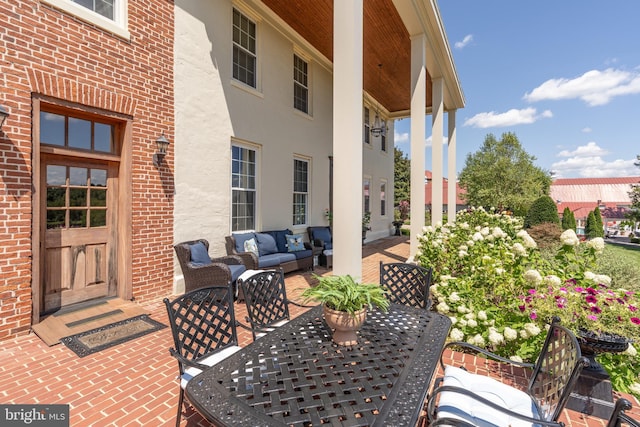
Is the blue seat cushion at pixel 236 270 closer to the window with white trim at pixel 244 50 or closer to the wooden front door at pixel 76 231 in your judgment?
the wooden front door at pixel 76 231

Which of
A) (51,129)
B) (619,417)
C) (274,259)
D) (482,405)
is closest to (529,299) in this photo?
(482,405)

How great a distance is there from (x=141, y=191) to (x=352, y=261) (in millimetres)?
3442

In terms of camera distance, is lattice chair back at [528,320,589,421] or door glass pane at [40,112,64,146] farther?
door glass pane at [40,112,64,146]

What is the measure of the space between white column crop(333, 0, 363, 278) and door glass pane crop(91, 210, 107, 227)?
348 centimetres

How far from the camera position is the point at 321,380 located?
152 cm

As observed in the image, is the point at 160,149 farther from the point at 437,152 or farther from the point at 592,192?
the point at 592,192

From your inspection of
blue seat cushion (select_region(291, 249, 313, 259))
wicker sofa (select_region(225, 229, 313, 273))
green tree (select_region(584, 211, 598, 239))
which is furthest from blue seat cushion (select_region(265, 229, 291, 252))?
green tree (select_region(584, 211, 598, 239))

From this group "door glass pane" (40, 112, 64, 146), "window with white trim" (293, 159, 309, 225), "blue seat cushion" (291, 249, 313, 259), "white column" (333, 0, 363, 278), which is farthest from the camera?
"window with white trim" (293, 159, 309, 225)

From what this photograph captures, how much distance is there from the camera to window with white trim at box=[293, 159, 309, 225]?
26.8 ft

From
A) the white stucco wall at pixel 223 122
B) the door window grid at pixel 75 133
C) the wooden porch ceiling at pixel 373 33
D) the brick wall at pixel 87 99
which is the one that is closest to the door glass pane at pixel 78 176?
the door window grid at pixel 75 133

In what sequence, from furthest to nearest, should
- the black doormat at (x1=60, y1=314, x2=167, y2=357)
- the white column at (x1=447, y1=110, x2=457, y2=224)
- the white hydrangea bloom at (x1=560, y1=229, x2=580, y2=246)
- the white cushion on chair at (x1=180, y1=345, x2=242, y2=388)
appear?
the white column at (x1=447, y1=110, x2=457, y2=224), the black doormat at (x1=60, y1=314, x2=167, y2=357), the white hydrangea bloom at (x1=560, y1=229, x2=580, y2=246), the white cushion on chair at (x1=180, y1=345, x2=242, y2=388)

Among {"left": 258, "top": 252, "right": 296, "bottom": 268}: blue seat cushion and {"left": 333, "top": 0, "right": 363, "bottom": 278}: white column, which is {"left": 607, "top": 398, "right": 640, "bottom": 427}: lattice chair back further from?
{"left": 258, "top": 252, "right": 296, "bottom": 268}: blue seat cushion

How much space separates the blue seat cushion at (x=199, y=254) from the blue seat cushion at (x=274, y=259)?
3.38 ft

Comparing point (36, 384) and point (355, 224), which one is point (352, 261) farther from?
point (36, 384)
